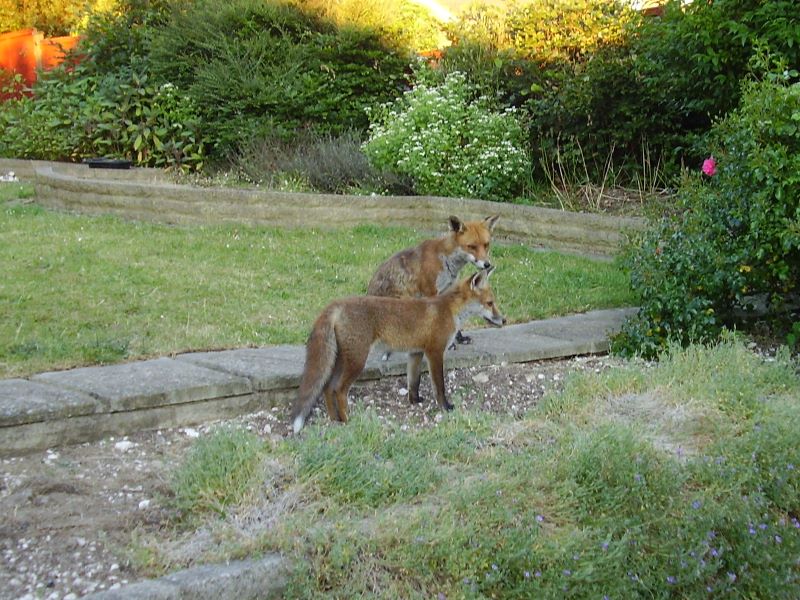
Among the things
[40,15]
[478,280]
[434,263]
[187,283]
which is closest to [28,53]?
[40,15]

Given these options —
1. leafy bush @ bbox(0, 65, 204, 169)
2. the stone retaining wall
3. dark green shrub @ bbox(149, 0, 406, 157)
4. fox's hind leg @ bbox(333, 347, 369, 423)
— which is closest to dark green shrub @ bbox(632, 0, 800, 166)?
the stone retaining wall

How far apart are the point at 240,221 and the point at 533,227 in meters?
3.75

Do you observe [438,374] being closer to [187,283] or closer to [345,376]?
[345,376]

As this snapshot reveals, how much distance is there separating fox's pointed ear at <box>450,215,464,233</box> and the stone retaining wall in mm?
3401

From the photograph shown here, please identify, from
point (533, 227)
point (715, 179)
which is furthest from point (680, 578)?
point (533, 227)

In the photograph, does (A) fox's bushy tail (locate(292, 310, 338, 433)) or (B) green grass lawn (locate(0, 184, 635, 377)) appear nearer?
(A) fox's bushy tail (locate(292, 310, 338, 433))

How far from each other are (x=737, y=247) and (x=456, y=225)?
2192 mm

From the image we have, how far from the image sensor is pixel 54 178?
13.7m

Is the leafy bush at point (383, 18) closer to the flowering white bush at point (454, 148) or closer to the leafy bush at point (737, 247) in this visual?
the flowering white bush at point (454, 148)

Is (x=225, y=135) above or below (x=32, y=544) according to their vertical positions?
above

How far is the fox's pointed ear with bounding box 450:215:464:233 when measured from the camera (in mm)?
7918

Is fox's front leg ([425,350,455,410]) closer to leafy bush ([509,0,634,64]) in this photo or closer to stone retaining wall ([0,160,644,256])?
stone retaining wall ([0,160,644,256])

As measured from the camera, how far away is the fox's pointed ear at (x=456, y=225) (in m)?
7.92

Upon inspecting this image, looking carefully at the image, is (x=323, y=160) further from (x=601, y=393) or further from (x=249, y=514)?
(x=249, y=514)
